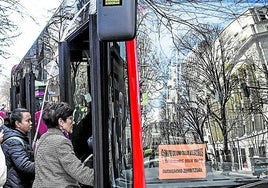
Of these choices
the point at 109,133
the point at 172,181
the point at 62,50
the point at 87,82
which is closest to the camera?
the point at 172,181

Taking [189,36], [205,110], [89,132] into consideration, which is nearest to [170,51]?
[189,36]

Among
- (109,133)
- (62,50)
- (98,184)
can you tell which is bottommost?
(98,184)

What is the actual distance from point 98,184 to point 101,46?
3.10 ft

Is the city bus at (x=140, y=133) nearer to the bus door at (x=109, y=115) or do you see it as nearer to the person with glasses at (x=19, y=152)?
the bus door at (x=109, y=115)

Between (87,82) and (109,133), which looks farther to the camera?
(87,82)

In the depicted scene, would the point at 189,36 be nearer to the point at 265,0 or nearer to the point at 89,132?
the point at 265,0

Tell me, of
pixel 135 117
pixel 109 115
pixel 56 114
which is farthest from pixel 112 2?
pixel 56 114

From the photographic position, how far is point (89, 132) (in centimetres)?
440

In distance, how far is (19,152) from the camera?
542 centimetres

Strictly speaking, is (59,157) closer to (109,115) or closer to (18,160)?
(109,115)

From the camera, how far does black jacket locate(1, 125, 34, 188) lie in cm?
539

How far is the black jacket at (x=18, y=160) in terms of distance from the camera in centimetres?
539

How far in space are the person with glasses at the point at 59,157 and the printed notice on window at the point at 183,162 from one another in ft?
2.29

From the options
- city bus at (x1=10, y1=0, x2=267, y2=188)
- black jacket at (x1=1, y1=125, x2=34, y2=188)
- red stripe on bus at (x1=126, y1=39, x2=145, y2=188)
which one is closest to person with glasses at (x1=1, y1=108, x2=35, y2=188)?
black jacket at (x1=1, y1=125, x2=34, y2=188)
